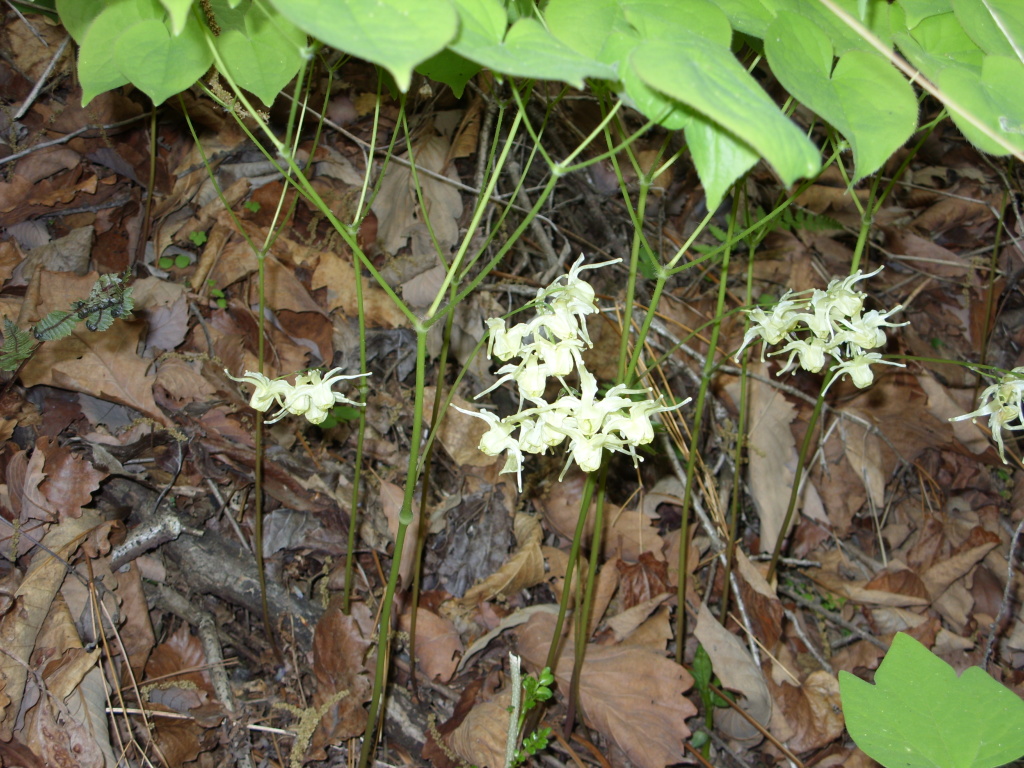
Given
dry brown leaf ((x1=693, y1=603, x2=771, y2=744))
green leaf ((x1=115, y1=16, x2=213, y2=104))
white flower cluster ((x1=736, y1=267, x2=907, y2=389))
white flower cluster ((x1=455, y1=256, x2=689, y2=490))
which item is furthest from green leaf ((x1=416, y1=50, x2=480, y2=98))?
dry brown leaf ((x1=693, y1=603, x2=771, y2=744))

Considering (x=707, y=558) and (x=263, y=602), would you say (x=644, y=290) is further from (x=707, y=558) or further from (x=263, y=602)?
(x=263, y=602)

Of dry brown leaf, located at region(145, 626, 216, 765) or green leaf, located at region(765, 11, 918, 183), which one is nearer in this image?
green leaf, located at region(765, 11, 918, 183)

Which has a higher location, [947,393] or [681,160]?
[681,160]

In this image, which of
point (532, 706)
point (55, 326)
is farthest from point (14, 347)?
point (532, 706)

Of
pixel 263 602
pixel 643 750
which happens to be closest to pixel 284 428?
pixel 263 602

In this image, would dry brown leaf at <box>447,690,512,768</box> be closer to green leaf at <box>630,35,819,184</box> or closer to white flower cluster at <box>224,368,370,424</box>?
white flower cluster at <box>224,368,370,424</box>

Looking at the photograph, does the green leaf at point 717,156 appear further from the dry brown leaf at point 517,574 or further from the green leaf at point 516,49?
the dry brown leaf at point 517,574
